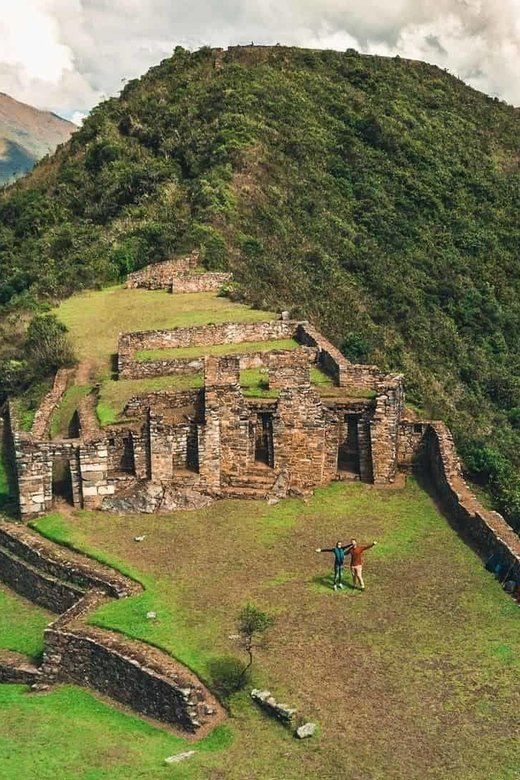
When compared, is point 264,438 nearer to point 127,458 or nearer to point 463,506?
point 127,458

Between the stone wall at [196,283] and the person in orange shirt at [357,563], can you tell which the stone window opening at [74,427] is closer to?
the person in orange shirt at [357,563]

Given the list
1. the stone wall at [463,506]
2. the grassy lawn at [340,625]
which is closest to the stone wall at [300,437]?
the grassy lawn at [340,625]

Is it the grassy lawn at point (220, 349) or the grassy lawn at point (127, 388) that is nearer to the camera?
the grassy lawn at point (127, 388)

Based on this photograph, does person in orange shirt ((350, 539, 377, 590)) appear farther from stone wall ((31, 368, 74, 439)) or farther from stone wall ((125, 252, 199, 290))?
stone wall ((125, 252, 199, 290))

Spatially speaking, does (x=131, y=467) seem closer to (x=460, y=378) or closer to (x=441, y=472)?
(x=441, y=472)

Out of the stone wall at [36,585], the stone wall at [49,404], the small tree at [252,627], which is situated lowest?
the stone wall at [36,585]

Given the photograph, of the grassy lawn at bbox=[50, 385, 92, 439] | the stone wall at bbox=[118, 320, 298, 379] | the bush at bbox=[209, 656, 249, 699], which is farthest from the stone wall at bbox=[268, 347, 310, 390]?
the bush at bbox=[209, 656, 249, 699]
